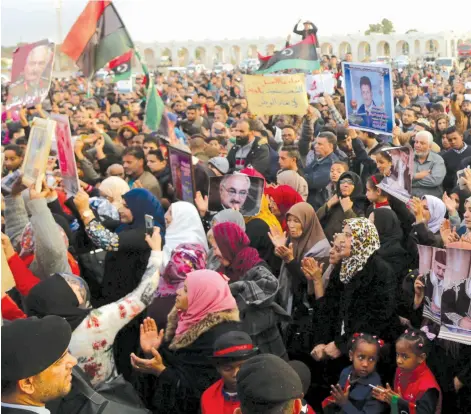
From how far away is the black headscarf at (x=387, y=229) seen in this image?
14.4 ft

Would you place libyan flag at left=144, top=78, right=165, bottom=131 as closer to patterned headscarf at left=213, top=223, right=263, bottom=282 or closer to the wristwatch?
the wristwatch

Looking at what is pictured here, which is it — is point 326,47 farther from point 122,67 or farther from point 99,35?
point 99,35

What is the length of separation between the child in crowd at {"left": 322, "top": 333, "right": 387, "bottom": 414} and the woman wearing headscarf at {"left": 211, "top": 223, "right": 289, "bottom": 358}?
33cm

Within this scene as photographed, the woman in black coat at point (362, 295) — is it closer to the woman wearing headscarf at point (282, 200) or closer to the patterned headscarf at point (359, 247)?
the patterned headscarf at point (359, 247)

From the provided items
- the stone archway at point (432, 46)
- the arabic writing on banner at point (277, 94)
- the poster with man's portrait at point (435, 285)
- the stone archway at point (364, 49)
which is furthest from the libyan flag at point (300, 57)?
the stone archway at point (364, 49)

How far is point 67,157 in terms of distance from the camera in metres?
5.30

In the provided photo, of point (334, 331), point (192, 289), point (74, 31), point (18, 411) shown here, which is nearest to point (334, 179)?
point (334, 331)

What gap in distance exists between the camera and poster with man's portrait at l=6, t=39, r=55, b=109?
6.85 meters

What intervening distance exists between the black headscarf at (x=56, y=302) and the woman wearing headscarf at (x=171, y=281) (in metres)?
0.70

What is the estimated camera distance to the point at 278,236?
14.5ft

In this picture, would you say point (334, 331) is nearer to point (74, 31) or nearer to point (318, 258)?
point (318, 258)

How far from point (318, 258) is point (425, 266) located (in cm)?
97

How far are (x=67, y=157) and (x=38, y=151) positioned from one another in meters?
0.69

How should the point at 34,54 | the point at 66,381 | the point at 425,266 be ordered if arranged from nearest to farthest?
the point at 66,381, the point at 425,266, the point at 34,54
